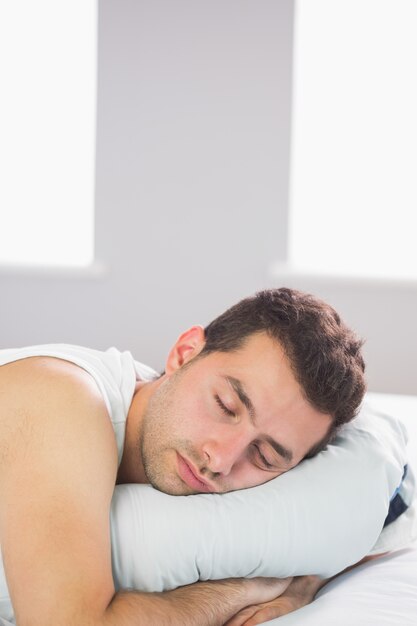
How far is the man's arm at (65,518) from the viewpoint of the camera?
1.16m

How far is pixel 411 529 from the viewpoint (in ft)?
5.44

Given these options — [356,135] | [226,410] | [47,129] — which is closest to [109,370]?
[226,410]

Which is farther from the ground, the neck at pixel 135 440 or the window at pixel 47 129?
the window at pixel 47 129

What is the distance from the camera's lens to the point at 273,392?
1.47 meters

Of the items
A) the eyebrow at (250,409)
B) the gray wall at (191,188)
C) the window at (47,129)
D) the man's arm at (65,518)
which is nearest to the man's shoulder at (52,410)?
the man's arm at (65,518)

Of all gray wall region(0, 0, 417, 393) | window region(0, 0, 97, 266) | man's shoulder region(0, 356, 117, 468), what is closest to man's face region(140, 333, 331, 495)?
man's shoulder region(0, 356, 117, 468)

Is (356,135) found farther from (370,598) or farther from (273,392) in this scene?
(370,598)

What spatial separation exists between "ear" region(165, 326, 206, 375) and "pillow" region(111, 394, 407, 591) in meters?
0.29

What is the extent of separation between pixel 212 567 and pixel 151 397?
35 cm

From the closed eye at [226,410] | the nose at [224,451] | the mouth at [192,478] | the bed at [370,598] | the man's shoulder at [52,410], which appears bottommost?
the bed at [370,598]

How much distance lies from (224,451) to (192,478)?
7cm

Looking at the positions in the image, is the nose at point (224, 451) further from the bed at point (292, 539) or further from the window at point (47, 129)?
the window at point (47, 129)

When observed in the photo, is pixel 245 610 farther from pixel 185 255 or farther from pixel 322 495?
pixel 185 255

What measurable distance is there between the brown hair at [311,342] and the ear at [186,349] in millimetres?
24
